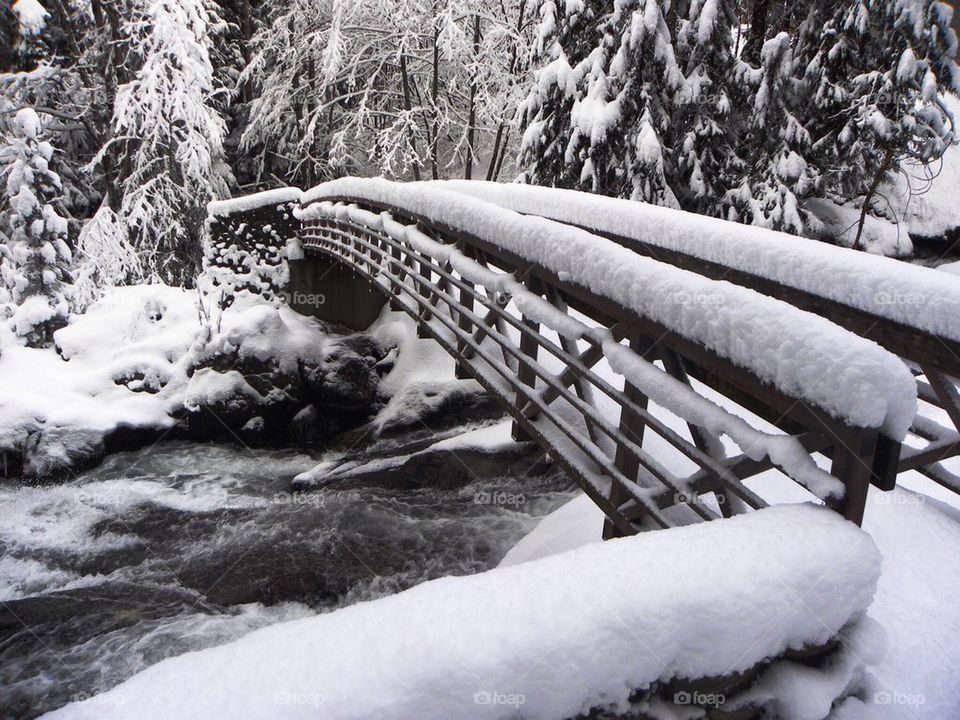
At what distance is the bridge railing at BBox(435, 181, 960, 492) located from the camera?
3086 millimetres

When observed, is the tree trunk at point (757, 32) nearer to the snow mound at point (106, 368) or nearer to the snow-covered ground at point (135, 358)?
the snow-covered ground at point (135, 358)

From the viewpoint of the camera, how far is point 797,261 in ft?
12.4

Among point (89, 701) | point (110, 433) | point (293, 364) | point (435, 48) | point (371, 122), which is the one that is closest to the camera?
point (89, 701)

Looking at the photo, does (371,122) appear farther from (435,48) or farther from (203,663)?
(203,663)

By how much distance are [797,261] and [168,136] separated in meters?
13.9

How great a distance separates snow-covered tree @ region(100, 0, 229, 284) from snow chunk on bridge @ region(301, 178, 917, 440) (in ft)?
40.3

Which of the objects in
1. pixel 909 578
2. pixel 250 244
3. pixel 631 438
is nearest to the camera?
pixel 909 578

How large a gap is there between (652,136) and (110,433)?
28.8ft

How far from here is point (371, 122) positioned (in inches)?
691

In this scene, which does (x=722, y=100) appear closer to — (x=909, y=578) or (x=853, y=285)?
(x=853, y=285)

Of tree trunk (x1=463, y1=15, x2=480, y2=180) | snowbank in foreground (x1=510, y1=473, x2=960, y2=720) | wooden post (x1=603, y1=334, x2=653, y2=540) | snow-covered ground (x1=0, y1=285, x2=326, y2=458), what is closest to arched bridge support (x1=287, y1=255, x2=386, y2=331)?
snow-covered ground (x1=0, y1=285, x2=326, y2=458)

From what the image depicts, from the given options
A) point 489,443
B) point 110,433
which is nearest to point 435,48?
point 110,433

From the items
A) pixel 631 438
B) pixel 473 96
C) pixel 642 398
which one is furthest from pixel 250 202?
pixel 642 398

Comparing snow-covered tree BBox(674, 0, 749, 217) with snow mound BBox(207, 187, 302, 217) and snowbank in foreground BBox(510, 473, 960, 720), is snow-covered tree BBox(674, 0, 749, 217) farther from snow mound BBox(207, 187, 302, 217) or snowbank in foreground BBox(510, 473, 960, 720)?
snow mound BBox(207, 187, 302, 217)
